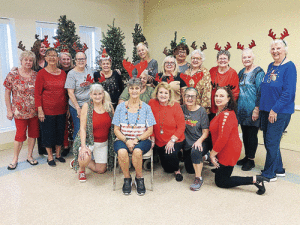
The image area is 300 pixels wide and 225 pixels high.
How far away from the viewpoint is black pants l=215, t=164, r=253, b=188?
256 cm

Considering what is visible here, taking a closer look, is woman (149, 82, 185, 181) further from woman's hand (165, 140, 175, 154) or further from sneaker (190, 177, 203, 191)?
sneaker (190, 177, 203, 191)

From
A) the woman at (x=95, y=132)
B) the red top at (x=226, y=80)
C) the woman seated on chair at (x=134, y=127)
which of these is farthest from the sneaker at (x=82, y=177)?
the red top at (x=226, y=80)

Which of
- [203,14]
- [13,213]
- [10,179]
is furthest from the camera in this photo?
[203,14]

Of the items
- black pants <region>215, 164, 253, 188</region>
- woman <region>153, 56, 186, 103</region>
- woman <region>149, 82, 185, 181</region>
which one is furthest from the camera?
woman <region>153, 56, 186, 103</region>

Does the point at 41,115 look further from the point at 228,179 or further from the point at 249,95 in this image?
the point at 249,95

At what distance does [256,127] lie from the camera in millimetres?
3156

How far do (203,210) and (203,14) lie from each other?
13.4 ft

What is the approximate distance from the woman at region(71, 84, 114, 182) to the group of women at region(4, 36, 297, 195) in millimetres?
12

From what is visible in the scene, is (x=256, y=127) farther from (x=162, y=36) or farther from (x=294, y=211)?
(x=162, y=36)

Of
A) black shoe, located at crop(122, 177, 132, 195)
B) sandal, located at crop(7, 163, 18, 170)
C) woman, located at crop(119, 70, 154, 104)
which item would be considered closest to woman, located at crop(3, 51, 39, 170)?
sandal, located at crop(7, 163, 18, 170)

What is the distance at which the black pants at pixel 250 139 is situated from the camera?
3212mm

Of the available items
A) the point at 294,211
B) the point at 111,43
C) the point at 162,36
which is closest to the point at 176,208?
the point at 294,211

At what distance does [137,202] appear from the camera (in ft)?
8.04

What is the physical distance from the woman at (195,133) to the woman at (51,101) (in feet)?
5.52
